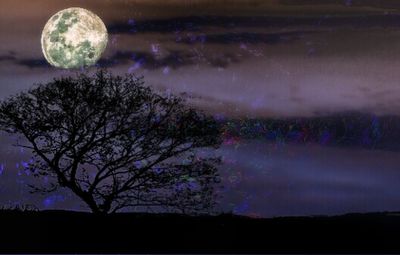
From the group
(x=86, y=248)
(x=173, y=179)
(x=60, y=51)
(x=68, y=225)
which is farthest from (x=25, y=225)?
(x=60, y=51)

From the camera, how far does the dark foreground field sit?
21.6 meters

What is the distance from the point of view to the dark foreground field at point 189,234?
21.6 metres

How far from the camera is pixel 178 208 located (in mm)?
30297

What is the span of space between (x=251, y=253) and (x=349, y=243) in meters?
3.81

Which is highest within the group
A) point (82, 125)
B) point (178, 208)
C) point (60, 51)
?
point (60, 51)

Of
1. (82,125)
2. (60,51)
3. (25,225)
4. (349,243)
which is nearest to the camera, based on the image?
(349,243)

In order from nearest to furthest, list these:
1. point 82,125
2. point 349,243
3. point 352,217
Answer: point 349,243 < point 352,217 < point 82,125

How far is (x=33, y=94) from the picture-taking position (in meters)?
29.7

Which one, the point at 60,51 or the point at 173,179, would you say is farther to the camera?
the point at 60,51

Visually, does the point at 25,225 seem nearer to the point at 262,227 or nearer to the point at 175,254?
the point at 175,254

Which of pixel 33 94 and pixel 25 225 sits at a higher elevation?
pixel 33 94

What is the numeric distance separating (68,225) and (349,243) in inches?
409

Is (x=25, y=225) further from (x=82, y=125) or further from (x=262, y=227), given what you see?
(x=262, y=227)

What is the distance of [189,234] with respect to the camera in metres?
23.2
